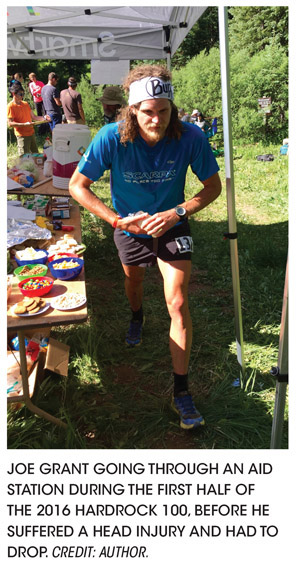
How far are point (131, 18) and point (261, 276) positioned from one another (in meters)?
4.29

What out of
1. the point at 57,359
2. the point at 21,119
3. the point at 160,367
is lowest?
the point at 160,367

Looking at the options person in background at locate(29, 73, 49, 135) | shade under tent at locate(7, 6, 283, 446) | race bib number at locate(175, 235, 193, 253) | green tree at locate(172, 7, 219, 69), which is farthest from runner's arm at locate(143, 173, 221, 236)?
green tree at locate(172, 7, 219, 69)

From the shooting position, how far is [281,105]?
12.3 meters

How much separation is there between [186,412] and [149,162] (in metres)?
1.41

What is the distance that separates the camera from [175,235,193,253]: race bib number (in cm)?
265

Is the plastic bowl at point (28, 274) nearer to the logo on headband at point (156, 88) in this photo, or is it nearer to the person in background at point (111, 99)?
the logo on headband at point (156, 88)

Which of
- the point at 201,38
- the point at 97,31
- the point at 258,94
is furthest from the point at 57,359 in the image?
the point at 201,38

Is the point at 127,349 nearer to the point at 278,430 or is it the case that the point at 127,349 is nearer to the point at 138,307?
the point at 138,307

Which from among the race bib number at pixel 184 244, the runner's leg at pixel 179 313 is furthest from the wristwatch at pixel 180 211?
the runner's leg at pixel 179 313

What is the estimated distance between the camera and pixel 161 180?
2.67 meters

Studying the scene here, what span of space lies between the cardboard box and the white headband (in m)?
1.51

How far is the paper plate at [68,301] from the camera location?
2133 mm

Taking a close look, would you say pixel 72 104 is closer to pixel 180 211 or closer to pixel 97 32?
pixel 97 32

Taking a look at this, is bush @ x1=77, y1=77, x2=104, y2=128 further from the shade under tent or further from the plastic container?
the plastic container
